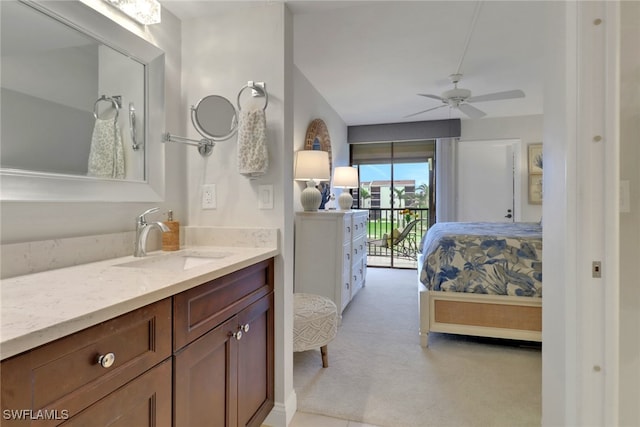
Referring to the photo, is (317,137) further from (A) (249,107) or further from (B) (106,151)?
(B) (106,151)

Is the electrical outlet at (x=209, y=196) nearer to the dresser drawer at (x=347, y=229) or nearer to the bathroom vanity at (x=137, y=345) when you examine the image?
the bathroom vanity at (x=137, y=345)

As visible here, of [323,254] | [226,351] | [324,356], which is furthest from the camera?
[323,254]

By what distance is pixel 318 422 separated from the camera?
1602 millimetres

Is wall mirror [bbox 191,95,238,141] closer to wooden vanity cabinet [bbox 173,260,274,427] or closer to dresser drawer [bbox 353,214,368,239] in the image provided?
wooden vanity cabinet [bbox 173,260,274,427]

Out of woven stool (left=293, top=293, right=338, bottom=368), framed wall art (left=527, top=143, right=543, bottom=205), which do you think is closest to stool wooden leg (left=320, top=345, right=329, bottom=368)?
woven stool (left=293, top=293, right=338, bottom=368)

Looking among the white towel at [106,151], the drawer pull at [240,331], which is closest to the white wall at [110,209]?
the white towel at [106,151]

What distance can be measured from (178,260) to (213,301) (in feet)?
1.58

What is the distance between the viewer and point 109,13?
1.37 metres

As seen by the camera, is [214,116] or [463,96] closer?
[214,116]

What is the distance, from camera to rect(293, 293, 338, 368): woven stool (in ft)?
6.55

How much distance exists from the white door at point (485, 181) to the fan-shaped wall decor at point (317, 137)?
7.97 ft

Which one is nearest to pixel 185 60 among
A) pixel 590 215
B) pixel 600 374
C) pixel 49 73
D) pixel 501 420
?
pixel 49 73

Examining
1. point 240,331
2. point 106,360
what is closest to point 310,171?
point 240,331

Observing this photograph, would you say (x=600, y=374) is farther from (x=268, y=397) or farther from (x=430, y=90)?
(x=430, y=90)
